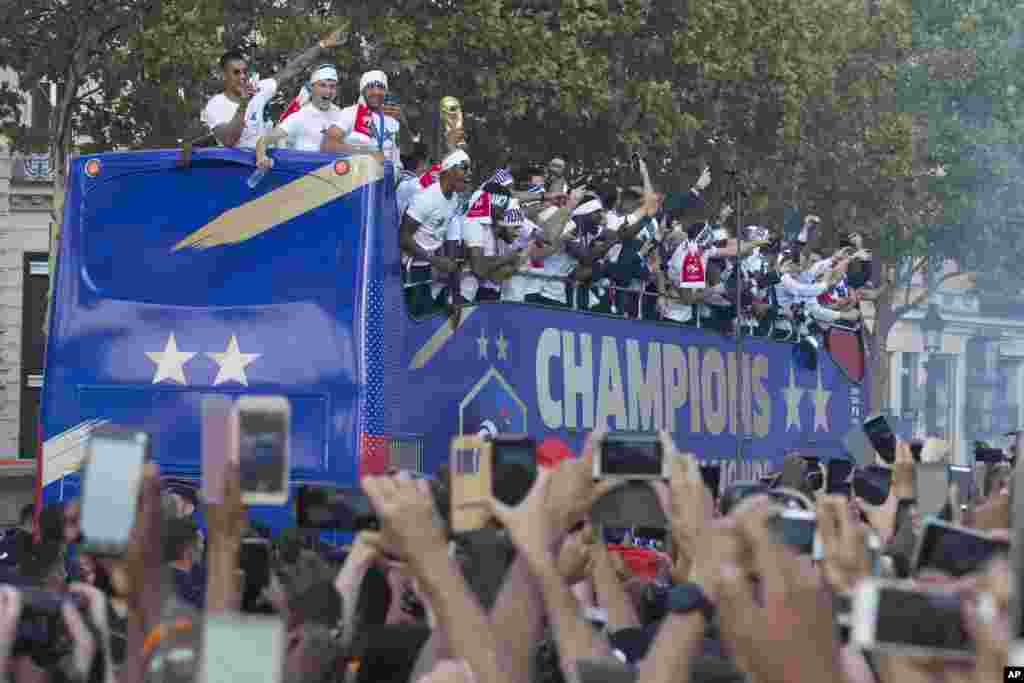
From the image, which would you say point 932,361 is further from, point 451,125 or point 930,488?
point 930,488

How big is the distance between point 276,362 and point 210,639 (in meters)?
8.98

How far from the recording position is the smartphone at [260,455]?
14.1ft

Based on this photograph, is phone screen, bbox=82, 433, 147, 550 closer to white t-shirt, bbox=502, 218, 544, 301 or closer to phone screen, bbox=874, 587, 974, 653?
phone screen, bbox=874, 587, 974, 653

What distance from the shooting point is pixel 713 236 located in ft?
69.7

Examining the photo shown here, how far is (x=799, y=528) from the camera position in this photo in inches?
192

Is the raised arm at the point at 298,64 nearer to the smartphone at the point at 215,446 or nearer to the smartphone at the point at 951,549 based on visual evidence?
the smartphone at the point at 215,446

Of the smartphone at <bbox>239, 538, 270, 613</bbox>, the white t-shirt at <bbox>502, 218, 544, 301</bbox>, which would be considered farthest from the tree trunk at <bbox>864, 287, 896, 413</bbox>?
the smartphone at <bbox>239, 538, 270, 613</bbox>

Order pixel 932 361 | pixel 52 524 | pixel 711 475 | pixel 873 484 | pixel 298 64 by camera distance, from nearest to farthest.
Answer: pixel 711 475, pixel 873 484, pixel 52 524, pixel 298 64, pixel 932 361

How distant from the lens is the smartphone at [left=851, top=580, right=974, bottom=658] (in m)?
3.17

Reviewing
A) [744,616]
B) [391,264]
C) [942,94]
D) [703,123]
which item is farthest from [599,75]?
[744,616]

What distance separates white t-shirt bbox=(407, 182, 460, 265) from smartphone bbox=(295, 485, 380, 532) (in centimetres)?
811

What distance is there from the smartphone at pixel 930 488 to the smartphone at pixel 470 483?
180 cm

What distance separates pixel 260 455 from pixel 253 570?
1.03 metres

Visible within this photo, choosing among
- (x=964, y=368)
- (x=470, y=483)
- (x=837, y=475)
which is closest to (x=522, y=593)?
(x=470, y=483)
